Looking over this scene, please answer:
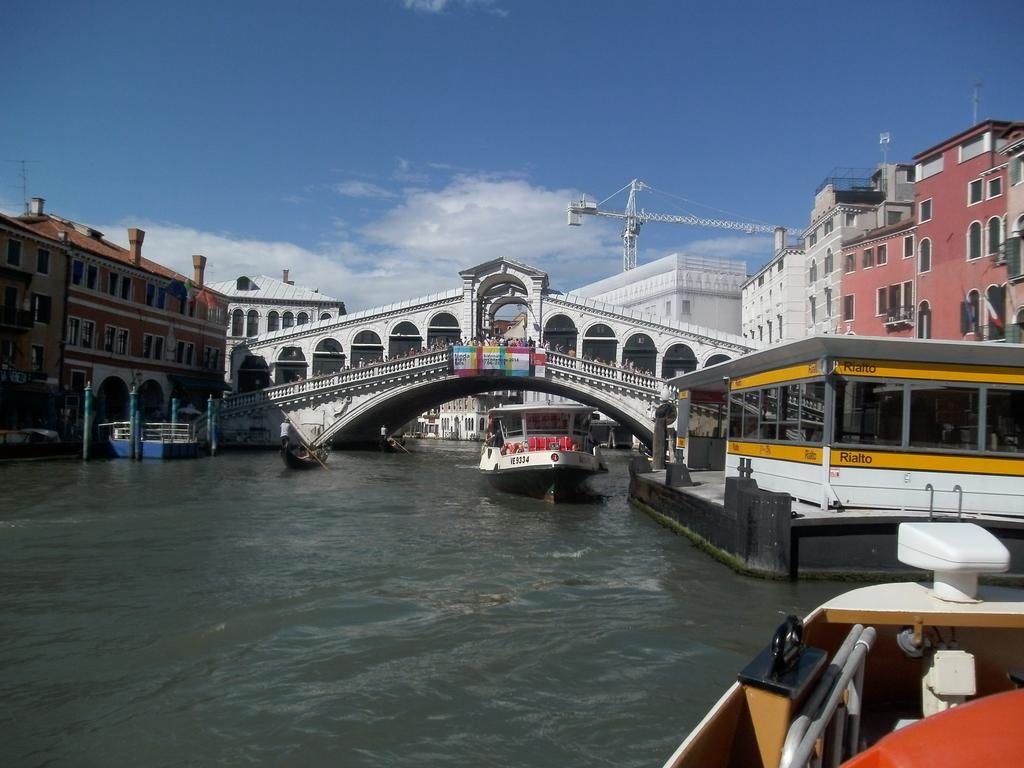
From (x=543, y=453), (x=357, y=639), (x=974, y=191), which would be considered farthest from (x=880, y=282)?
(x=357, y=639)

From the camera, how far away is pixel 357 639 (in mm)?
6664

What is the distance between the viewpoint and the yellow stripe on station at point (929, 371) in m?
8.59

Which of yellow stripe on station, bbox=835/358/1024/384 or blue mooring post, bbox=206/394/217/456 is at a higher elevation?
yellow stripe on station, bbox=835/358/1024/384

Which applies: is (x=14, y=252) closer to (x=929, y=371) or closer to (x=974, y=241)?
(x=929, y=371)

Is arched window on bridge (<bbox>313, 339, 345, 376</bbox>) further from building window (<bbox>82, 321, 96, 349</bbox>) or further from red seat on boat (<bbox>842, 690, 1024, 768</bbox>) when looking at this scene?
red seat on boat (<bbox>842, 690, 1024, 768</bbox>)

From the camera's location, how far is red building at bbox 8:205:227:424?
2689cm

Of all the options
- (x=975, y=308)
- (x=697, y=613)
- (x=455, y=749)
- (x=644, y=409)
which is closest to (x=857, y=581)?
(x=697, y=613)

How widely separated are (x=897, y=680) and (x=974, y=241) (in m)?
20.3

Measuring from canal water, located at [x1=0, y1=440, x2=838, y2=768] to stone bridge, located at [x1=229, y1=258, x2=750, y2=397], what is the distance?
23414mm

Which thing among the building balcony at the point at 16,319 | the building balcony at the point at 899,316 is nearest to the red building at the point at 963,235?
the building balcony at the point at 899,316

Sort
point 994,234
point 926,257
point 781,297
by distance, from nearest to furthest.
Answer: point 994,234 → point 926,257 → point 781,297

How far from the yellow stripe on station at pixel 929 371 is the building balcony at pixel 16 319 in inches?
931

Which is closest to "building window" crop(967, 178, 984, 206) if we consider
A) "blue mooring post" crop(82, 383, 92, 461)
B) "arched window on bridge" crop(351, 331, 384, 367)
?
"arched window on bridge" crop(351, 331, 384, 367)

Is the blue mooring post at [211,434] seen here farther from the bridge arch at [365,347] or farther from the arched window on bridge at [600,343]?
the arched window on bridge at [600,343]
